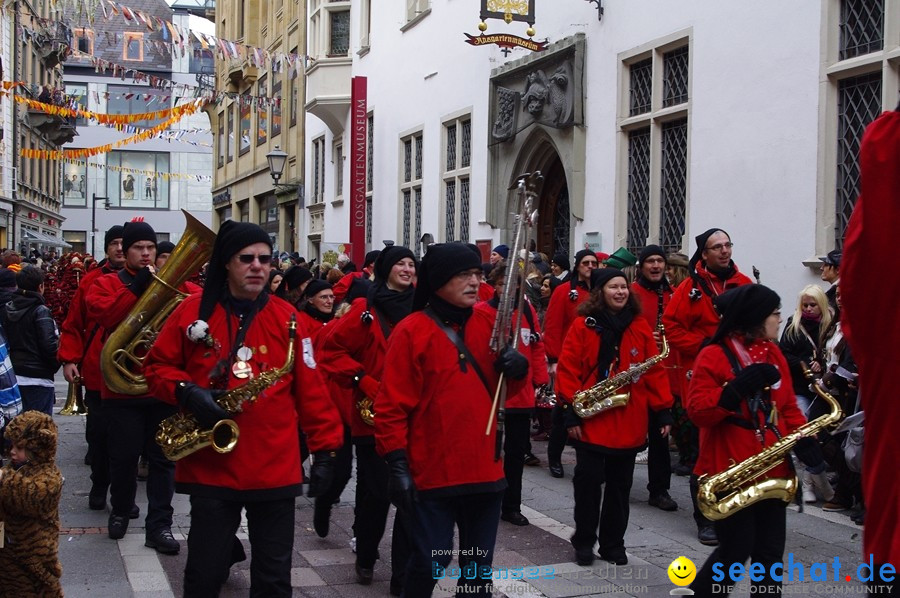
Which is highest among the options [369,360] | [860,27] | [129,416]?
[860,27]

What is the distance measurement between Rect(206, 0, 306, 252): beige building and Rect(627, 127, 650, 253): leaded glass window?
13.0m

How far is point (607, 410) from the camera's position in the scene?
641 centimetres

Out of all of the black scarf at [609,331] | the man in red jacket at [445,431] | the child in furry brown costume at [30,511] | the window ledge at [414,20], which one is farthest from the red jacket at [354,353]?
the window ledge at [414,20]

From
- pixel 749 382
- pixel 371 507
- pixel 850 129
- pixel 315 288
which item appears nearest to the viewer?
pixel 749 382

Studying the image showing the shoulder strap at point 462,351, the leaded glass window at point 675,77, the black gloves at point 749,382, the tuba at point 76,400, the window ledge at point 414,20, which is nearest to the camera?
the shoulder strap at point 462,351

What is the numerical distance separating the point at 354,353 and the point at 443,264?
1.85 meters

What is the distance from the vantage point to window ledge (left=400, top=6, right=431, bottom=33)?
20766 mm

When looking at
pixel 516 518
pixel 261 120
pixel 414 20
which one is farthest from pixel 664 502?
pixel 261 120

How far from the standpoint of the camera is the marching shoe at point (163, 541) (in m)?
6.46

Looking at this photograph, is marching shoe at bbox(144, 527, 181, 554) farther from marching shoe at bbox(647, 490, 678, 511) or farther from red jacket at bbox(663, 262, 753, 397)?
red jacket at bbox(663, 262, 753, 397)

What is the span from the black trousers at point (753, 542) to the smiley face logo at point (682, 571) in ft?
3.33

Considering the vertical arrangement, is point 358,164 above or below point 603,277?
above

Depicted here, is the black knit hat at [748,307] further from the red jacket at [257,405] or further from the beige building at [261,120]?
the beige building at [261,120]

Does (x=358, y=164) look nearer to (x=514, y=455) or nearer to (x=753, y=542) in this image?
(x=514, y=455)
